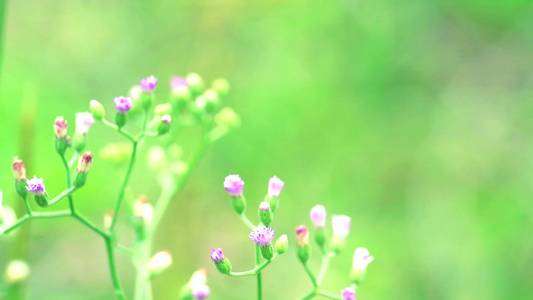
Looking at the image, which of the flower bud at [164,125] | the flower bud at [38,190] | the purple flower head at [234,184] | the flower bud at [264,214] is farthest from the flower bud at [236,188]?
the flower bud at [38,190]

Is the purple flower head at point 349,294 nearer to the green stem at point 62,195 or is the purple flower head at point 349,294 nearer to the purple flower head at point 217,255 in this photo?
the purple flower head at point 217,255

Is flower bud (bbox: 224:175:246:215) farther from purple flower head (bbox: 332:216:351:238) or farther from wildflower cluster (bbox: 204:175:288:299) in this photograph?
purple flower head (bbox: 332:216:351:238)

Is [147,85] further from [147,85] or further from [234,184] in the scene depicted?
[234,184]

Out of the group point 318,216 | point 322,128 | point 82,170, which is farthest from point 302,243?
point 322,128

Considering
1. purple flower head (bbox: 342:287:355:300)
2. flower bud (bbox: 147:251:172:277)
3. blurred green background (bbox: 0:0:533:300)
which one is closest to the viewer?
purple flower head (bbox: 342:287:355:300)

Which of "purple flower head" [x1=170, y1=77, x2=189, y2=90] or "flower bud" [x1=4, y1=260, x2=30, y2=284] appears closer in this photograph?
"flower bud" [x1=4, y1=260, x2=30, y2=284]

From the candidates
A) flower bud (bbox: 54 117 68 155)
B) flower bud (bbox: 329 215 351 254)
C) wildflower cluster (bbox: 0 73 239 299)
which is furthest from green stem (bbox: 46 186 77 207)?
flower bud (bbox: 329 215 351 254)
